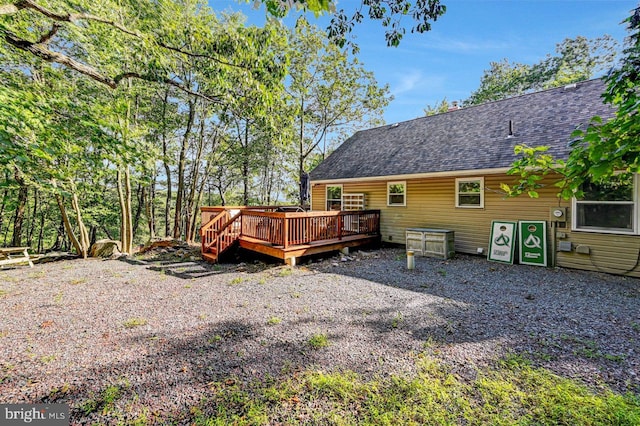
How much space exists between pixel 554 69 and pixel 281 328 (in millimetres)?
28620

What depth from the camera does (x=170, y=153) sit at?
18031 mm

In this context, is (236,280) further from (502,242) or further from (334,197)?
(334,197)

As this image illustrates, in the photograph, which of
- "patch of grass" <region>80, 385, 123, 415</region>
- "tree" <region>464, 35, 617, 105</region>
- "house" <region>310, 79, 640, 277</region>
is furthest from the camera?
"tree" <region>464, 35, 617, 105</region>

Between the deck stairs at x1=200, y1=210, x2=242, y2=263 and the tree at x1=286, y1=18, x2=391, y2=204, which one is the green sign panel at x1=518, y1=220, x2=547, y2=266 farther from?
the tree at x1=286, y1=18, x2=391, y2=204

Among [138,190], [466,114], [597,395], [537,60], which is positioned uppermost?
[537,60]

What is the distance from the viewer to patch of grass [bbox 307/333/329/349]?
127 inches

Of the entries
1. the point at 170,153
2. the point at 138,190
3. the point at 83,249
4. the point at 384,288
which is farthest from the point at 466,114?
the point at 138,190

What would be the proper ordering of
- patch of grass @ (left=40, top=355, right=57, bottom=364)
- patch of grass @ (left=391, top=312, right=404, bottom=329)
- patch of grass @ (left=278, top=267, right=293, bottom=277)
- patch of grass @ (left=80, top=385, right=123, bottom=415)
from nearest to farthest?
patch of grass @ (left=80, top=385, right=123, bottom=415) < patch of grass @ (left=40, top=355, right=57, bottom=364) < patch of grass @ (left=391, top=312, right=404, bottom=329) < patch of grass @ (left=278, top=267, right=293, bottom=277)

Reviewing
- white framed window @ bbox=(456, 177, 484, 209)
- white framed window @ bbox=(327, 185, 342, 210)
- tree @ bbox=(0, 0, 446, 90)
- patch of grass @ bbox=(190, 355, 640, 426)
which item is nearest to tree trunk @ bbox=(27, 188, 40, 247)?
tree @ bbox=(0, 0, 446, 90)

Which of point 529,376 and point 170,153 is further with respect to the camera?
point 170,153

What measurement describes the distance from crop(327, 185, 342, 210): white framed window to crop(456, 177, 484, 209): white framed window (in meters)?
5.07

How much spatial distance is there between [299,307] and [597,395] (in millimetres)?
3476

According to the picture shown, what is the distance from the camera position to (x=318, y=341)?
332cm

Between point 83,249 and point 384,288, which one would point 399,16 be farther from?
point 83,249
